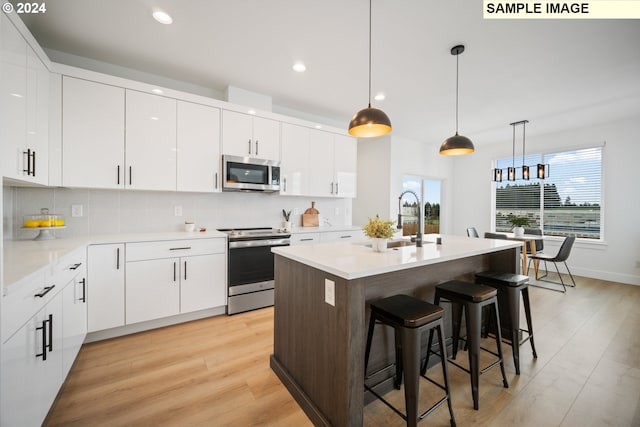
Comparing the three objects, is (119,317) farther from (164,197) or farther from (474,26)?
(474,26)

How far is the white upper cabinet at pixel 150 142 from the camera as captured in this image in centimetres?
275

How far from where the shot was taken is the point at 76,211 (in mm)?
2770

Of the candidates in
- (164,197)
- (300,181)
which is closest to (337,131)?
(300,181)

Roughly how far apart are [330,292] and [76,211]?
2.95 meters

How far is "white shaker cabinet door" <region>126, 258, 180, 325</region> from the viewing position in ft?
8.30

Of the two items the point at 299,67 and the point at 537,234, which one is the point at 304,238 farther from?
the point at 537,234

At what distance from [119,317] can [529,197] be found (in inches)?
290

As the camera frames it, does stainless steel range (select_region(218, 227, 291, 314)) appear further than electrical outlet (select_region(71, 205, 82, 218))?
Yes

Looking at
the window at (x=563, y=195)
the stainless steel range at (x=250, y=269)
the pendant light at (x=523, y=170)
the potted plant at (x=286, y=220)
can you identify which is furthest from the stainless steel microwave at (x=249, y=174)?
the window at (x=563, y=195)

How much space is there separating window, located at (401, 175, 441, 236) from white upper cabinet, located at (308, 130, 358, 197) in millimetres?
1826

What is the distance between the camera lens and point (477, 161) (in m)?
6.46

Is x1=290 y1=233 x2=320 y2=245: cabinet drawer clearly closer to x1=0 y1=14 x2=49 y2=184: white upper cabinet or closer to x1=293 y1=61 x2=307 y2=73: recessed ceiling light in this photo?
x1=293 y1=61 x2=307 y2=73: recessed ceiling light

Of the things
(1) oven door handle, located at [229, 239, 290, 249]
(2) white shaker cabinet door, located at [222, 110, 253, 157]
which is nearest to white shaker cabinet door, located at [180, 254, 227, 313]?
(1) oven door handle, located at [229, 239, 290, 249]

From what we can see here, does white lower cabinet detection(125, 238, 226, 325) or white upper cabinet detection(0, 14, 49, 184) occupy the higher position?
white upper cabinet detection(0, 14, 49, 184)
